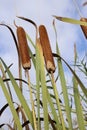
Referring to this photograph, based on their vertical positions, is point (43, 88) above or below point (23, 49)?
below

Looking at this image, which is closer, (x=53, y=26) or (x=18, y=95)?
(x=18, y=95)

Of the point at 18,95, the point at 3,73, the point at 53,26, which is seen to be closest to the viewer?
the point at 18,95

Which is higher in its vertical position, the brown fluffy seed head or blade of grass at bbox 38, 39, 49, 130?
the brown fluffy seed head

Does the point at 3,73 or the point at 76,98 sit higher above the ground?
the point at 3,73

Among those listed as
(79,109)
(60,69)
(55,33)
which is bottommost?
A: (79,109)

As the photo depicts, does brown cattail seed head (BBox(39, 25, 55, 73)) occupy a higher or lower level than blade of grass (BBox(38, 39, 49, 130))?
higher

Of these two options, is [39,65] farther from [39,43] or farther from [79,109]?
[79,109]

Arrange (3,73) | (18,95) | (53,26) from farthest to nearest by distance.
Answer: (3,73) → (53,26) → (18,95)

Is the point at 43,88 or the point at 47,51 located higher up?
the point at 47,51

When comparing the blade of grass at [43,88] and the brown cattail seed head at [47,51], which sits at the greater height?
the brown cattail seed head at [47,51]

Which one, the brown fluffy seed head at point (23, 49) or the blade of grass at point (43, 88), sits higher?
the brown fluffy seed head at point (23, 49)

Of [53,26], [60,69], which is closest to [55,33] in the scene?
[53,26]
